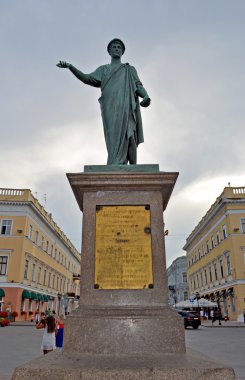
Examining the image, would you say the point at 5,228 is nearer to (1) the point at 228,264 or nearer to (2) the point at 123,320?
(1) the point at 228,264

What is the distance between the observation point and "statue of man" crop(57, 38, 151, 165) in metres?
5.66

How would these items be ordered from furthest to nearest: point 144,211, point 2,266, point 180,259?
1. point 180,259
2. point 2,266
3. point 144,211

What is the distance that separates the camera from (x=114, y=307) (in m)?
4.13

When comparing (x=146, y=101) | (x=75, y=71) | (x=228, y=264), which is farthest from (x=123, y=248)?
(x=228, y=264)

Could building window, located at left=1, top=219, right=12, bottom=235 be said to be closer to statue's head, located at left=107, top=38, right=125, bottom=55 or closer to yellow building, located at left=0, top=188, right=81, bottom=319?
yellow building, located at left=0, top=188, right=81, bottom=319

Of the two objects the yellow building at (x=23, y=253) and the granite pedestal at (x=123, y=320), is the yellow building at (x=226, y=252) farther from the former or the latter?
the granite pedestal at (x=123, y=320)

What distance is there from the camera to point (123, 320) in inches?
153

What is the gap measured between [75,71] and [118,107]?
105 cm

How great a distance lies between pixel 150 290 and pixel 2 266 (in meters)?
31.0

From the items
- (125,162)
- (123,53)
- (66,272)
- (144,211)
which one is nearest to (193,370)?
(144,211)

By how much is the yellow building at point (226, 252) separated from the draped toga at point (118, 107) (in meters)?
30.7

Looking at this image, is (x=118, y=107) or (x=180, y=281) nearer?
(x=118, y=107)

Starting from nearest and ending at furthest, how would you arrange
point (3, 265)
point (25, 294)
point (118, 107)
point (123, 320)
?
point (123, 320)
point (118, 107)
point (25, 294)
point (3, 265)

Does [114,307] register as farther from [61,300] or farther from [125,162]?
[61,300]
